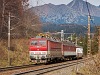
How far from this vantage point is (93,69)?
708 inches

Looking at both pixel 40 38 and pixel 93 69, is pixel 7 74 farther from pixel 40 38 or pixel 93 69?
pixel 40 38

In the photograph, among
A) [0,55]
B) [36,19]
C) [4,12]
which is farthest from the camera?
[36,19]

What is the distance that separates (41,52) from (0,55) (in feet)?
22.7

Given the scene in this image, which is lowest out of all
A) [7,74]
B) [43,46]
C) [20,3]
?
[7,74]

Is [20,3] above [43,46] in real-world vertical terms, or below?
above

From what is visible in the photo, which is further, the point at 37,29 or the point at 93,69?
the point at 37,29

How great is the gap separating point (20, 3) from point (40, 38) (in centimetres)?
1565

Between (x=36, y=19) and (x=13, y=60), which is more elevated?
(x=36, y=19)

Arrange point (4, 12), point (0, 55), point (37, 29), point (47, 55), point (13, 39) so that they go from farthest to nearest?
point (37, 29), point (13, 39), point (4, 12), point (0, 55), point (47, 55)

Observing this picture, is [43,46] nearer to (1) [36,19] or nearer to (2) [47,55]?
(2) [47,55]

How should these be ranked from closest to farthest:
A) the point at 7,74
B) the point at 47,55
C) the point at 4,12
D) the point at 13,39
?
the point at 7,74 → the point at 47,55 → the point at 4,12 → the point at 13,39

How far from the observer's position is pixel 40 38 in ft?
119

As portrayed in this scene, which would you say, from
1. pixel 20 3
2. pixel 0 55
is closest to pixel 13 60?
pixel 0 55

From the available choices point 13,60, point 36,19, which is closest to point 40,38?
point 13,60
